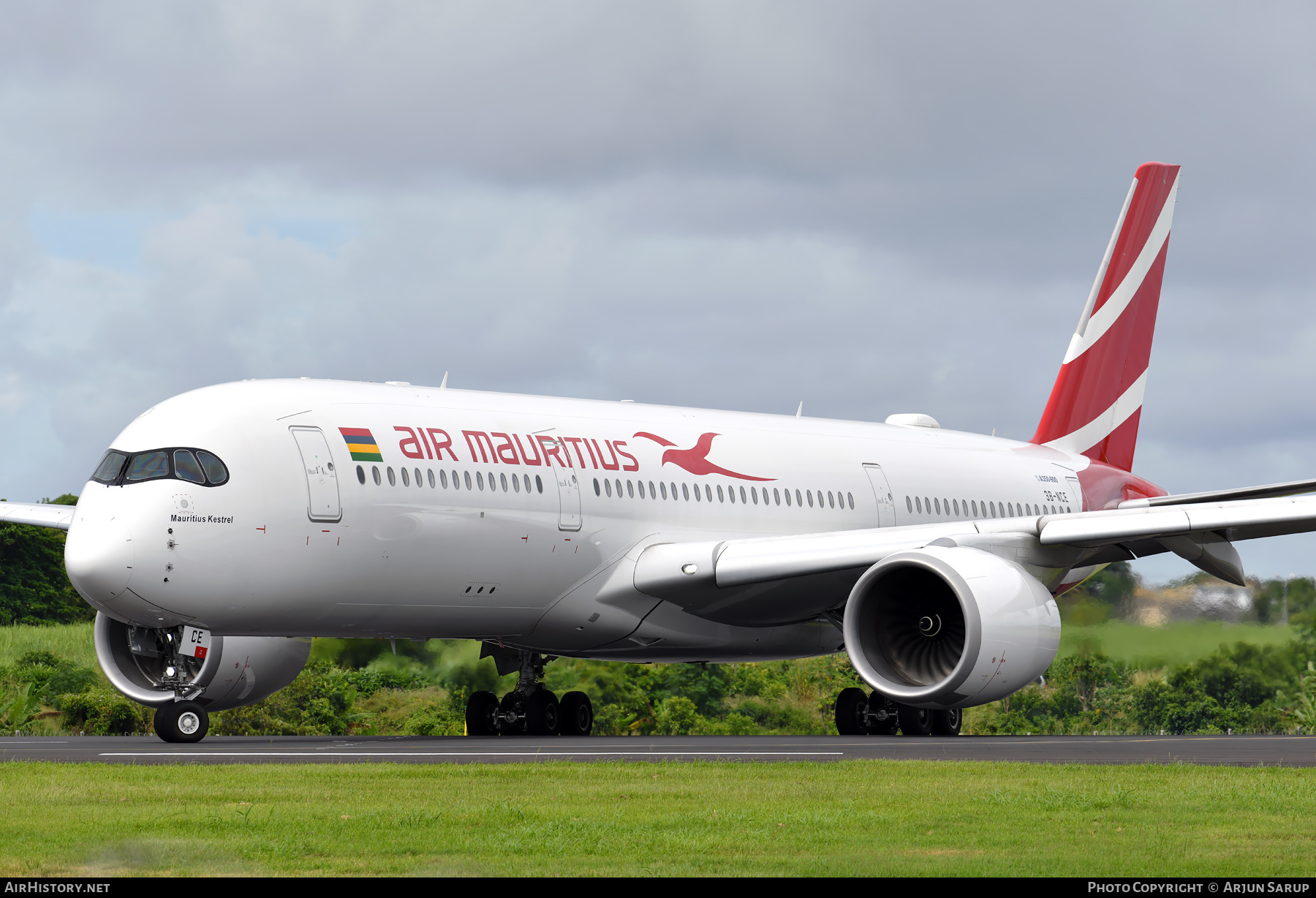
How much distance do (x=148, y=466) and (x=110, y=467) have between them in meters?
0.48

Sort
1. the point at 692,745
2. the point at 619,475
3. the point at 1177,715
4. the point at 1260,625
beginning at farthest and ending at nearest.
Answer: the point at 1177,715 → the point at 1260,625 → the point at 619,475 → the point at 692,745

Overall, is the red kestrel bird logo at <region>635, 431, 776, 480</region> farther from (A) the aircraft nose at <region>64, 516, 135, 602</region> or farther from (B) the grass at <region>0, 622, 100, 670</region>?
(B) the grass at <region>0, 622, 100, 670</region>

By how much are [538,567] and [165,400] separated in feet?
14.3

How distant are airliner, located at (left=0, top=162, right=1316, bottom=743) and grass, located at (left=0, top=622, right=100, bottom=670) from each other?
8781mm

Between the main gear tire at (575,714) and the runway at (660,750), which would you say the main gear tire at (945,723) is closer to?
the runway at (660,750)

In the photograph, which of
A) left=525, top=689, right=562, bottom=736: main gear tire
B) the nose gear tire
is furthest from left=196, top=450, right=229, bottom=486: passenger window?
left=525, top=689, right=562, bottom=736: main gear tire

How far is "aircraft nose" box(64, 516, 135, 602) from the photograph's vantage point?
15359mm

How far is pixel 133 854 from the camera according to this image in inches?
303

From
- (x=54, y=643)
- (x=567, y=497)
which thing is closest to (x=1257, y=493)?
(x=567, y=497)

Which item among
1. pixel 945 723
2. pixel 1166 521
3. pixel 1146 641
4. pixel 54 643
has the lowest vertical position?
pixel 945 723

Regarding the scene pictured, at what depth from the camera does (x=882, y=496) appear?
23219mm

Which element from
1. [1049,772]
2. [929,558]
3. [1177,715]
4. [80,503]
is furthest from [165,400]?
[1177,715]

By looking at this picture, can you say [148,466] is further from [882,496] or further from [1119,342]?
[1119,342]

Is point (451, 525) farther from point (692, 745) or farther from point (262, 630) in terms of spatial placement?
point (692, 745)
